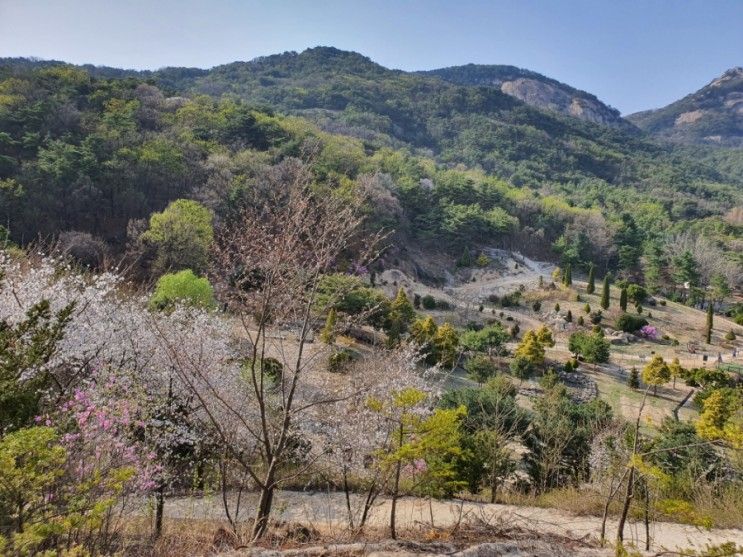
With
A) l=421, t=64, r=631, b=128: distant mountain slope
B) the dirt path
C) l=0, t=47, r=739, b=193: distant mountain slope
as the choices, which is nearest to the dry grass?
the dirt path

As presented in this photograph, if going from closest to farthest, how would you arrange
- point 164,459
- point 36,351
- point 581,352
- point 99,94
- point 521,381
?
point 36,351 → point 164,459 → point 521,381 → point 581,352 → point 99,94

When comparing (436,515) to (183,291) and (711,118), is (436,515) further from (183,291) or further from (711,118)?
(711,118)

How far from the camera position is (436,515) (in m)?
8.34

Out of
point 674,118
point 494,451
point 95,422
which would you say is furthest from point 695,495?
point 674,118

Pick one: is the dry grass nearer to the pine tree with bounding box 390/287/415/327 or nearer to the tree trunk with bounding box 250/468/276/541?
the tree trunk with bounding box 250/468/276/541

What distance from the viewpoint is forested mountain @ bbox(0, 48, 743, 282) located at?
3012 cm

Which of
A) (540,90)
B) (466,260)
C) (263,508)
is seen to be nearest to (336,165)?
(466,260)

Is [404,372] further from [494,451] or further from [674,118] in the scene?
[674,118]

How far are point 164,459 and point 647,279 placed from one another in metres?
46.0

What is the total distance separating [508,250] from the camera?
4994cm

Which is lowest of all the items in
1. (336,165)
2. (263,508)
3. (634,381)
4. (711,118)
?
(634,381)

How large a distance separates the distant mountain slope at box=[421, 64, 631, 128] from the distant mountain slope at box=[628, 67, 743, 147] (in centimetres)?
2639

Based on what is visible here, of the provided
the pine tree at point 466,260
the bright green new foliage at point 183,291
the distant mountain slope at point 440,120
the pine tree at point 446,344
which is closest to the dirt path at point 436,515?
the bright green new foliage at point 183,291

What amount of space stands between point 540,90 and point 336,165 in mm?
156900
